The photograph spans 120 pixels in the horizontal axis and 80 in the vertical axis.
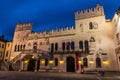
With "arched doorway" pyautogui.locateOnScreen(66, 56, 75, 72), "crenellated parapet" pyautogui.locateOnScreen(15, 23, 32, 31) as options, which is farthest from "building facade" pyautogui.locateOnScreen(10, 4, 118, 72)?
"crenellated parapet" pyautogui.locateOnScreen(15, 23, 32, 31)

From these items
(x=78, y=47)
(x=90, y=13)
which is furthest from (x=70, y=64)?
(x=90, y=13)

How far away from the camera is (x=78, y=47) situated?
26.7 metres

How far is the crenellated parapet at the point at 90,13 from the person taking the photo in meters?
26.3

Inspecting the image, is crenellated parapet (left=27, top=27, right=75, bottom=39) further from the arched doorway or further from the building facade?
the arched doorway

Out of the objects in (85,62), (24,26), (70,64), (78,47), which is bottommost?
(70,64)

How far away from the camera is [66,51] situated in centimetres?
2727

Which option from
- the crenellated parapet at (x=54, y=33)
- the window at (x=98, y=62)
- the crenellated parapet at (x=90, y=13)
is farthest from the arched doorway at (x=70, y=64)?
the crenellated parapet at (x=90, y=13)

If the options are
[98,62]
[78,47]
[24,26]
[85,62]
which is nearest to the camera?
[98,62]

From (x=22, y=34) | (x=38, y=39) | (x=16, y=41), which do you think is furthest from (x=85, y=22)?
(x=16, y=41)

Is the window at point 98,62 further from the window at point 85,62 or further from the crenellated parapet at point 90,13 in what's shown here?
the crenellated parapet at point 90,13

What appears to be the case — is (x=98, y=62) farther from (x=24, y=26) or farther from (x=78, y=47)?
(x=24, y=26)

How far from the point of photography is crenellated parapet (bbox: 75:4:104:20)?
26.3m

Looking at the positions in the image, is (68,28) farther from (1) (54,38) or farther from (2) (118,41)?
(2) (118,41)

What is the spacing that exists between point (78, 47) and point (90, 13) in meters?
8.26
